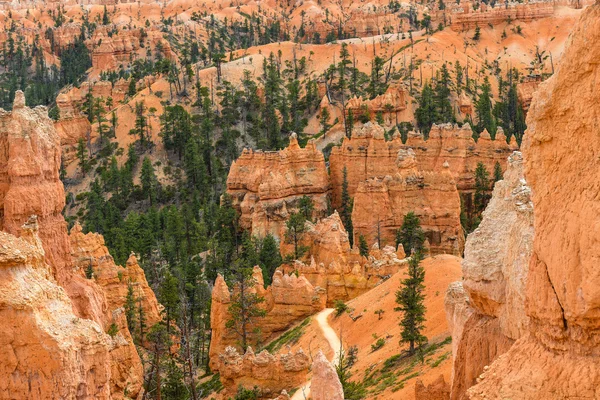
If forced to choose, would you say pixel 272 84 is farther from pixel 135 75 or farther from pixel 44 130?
pixel 44 130

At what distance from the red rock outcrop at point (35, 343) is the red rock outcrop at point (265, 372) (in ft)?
49.1

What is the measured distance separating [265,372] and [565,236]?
24.5m

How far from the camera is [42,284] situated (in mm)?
18516

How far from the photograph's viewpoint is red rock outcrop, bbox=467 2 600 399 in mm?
9602

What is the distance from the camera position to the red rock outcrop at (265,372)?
32562 millimetres

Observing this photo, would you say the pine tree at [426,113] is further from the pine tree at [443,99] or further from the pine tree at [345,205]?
the pine tree at [345,205]

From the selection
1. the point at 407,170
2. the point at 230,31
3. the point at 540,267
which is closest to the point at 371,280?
the point at 407,170

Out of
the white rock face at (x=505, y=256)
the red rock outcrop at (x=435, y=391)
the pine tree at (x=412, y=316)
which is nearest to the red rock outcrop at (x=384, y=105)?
the pine tree at (x=412, y=316)

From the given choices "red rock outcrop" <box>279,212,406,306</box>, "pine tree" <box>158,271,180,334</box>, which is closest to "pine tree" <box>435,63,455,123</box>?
"red rock outcrop" <box>279,212,406,306</box>

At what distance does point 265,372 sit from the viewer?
33188mm

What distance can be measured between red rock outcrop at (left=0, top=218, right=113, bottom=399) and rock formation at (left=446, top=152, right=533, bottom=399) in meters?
7.78

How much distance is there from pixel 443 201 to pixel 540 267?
50724mm

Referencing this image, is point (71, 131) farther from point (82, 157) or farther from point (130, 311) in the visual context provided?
point (130, 311)

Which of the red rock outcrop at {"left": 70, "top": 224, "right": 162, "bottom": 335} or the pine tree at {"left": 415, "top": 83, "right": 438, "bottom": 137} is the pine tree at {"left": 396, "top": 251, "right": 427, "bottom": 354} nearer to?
the red rock outcrop at {"left": 70, "top": 224, "right": 162, "bottom": 335}
